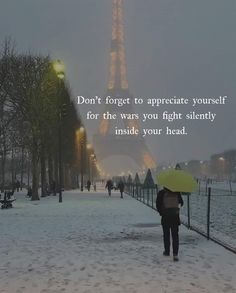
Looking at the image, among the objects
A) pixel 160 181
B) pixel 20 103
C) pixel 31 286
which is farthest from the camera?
pixel 20 103

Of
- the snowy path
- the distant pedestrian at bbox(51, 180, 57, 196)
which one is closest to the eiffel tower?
the distant pedestrian at bbox(51, 180, 57, 196)

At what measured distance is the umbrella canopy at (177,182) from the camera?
41.4ft

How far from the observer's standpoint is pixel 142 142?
511ft

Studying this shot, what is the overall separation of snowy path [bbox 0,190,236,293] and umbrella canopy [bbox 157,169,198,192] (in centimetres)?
142

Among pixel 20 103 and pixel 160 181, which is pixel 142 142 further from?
pixel 160 181

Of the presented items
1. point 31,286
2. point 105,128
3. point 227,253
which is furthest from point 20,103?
point 105,128

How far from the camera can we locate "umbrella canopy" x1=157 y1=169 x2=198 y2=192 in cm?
1262

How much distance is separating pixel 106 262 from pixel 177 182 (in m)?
2.19

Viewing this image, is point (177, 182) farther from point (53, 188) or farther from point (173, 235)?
point (53, 188)

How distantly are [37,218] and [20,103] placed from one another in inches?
816

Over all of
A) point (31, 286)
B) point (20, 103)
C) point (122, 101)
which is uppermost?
point (122, 101)

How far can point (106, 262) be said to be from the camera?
39.5 ft

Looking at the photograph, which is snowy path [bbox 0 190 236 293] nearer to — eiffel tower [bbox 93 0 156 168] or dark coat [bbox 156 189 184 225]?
dark coat [bbox 156 189 184 225]

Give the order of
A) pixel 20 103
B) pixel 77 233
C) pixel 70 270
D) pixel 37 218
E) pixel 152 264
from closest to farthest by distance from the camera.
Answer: pixel 70 270 → pixel 152 264 → pixel 77 233 → pixel 37 218 → pixel 20 103
